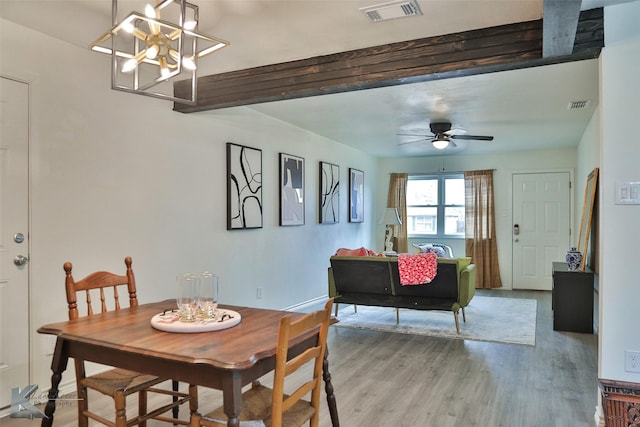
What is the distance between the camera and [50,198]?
117 inches

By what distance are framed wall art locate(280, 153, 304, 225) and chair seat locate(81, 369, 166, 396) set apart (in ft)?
10.9

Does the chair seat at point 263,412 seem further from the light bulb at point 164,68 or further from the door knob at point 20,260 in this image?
the door knob at point 20,260

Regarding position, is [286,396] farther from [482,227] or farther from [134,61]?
[482,227]

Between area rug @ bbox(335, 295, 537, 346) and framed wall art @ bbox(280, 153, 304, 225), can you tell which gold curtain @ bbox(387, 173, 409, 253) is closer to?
area rug @ bbox(335, 295, 537, 346)

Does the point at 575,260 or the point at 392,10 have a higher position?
the point at 392,10

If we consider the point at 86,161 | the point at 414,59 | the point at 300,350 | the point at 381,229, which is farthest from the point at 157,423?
the point at 381,229

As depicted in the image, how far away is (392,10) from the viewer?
2.52 metres

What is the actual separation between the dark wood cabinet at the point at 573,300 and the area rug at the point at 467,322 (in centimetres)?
34

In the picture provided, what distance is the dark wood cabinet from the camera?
182 inches

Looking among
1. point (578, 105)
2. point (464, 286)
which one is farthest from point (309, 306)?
point (578, 105)

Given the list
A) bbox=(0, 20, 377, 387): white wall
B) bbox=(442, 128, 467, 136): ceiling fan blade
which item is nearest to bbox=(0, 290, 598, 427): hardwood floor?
bbox=(0, 20, 377, 387): white wall

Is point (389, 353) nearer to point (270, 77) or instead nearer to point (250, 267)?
point (250, 267)

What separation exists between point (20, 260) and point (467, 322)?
4.33 meters

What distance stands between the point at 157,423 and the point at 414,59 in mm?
2710
